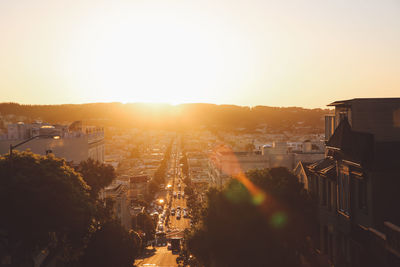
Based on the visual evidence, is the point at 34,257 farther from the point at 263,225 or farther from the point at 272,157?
the point at 272,157

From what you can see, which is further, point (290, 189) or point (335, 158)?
point (290, 189)

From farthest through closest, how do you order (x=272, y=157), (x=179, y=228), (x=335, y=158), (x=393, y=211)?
(x=179, y=228)
(x=272, y=157)
(x=335, y=158)
(x=393, y=211)

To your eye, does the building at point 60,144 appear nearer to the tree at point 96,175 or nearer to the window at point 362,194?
the tree at point 96,175

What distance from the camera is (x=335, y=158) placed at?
49.8 ft

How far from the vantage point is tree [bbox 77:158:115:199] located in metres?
25.8

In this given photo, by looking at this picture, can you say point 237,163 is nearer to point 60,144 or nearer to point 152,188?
point 60,144

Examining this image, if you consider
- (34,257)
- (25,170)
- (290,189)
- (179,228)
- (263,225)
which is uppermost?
(25,170)

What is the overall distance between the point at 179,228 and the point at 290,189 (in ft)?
177

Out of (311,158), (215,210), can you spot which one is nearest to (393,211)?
(215,210)

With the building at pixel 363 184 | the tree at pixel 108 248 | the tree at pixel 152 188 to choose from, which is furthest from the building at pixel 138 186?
the building at pixel 363 184

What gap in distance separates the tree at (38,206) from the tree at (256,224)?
540cm

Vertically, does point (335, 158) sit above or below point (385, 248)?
above

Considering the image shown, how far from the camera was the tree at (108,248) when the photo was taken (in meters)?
23.1

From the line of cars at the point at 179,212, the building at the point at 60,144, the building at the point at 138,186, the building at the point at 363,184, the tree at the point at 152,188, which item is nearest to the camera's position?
the building at the point at 363,184
